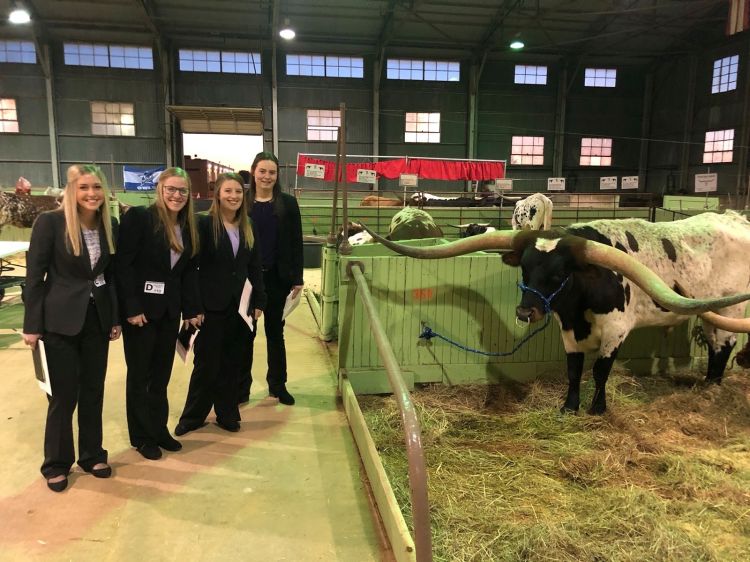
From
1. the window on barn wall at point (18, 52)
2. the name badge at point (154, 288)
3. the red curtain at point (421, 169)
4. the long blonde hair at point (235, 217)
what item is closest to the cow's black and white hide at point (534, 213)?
the long blonde hair at point (235, 217)

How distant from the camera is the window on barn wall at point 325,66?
803 inches

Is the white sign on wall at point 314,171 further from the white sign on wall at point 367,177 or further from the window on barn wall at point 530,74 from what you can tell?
the window on barn wall at point 530,74

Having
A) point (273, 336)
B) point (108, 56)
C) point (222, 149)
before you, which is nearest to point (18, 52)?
point (108, 56)

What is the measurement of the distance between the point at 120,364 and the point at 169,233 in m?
2.68

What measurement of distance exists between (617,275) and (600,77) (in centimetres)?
2208

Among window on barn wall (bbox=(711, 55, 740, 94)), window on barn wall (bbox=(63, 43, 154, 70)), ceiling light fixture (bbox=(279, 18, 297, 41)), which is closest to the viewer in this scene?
ceiling light fixture (bbox=(279, 18, 297, 41))

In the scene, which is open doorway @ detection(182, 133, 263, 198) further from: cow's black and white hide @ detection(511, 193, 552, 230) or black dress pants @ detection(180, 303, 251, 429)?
black dress pants @ detection(180, 303, 251, 429)

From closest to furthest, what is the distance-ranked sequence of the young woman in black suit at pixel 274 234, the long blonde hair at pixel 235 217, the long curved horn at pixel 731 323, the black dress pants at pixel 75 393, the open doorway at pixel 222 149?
1. the black dress pants at pixel 75 393
2. the long curved horn at pixel 731 323
3. the long blonde hair at pixel 235 217
4. the young woman in black suit at pixel 274 234
5. the open doorway at pixel 222 149

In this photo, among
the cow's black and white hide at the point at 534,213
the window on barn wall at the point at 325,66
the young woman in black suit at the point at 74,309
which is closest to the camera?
the young woman in black suit at the point at 74,309

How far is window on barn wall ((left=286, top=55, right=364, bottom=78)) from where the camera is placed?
20.4 m

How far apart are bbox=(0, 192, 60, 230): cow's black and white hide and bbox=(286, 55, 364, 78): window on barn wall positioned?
1283 cm

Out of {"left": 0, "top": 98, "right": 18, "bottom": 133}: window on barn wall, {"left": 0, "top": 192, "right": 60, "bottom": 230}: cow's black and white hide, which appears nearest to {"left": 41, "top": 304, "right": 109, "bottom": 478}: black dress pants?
{"left": 0, "top": 192, "right": 60, "bottom": 230}: cow's black and white hide

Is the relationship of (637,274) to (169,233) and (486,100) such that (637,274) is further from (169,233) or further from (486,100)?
(486,100)

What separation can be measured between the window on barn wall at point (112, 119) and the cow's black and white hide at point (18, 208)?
11092 millimetres
